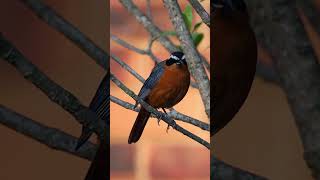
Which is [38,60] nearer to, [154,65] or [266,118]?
[154,65]

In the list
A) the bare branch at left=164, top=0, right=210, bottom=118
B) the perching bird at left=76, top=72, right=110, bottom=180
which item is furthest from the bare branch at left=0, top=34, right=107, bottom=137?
the bare branch at left=164, top=0, right=210, bottom=118

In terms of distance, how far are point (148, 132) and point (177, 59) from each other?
0.26 ft

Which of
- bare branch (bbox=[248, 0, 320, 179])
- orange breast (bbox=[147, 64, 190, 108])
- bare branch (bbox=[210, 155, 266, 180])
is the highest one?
orange breast (bbox=[147, 64, 190, 108])

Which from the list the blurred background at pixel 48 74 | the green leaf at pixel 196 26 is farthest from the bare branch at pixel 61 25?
the green leaf at pixel 196 26

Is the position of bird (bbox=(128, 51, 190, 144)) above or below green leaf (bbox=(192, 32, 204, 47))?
below

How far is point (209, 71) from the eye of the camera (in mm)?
464

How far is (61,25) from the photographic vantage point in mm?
484

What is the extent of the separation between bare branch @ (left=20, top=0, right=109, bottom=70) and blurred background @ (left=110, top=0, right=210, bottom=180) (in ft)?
0.08

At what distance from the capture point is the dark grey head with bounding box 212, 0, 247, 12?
0.45 metres

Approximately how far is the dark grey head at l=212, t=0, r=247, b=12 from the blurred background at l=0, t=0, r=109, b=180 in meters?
0.11

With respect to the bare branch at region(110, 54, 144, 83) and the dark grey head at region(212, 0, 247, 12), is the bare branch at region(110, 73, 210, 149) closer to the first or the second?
the bare branch at region(110, 54, 144, 83)

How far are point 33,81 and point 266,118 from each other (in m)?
0.24

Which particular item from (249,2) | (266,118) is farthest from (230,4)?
(266,118)

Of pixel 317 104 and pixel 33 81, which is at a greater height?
pixel 33 81
